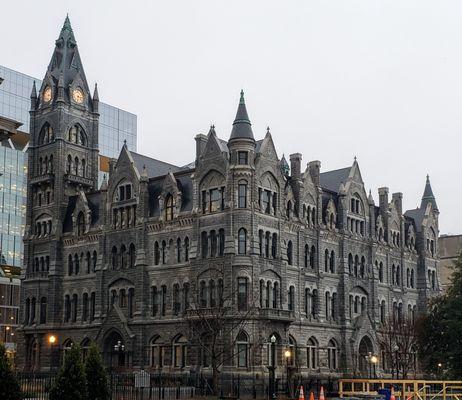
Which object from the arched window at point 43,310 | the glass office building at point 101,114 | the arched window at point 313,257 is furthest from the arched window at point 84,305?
the glass office building at point 101,114

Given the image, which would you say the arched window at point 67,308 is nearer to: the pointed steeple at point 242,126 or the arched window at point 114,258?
the arched window at point 114,258

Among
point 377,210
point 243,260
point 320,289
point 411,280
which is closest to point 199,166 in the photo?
point 243,260

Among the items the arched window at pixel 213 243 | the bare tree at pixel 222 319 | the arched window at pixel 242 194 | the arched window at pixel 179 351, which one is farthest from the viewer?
the arched window at pixel 179 351

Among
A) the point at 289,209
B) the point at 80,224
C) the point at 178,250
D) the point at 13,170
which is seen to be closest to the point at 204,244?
the point at 178,250

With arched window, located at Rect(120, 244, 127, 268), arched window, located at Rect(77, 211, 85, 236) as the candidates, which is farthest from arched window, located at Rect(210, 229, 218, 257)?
arched window, located at Rect(77, 211, 85, 236)

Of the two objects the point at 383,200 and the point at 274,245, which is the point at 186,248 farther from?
the point at 383,200

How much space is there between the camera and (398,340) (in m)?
86.6

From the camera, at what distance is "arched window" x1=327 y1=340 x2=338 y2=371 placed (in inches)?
3153

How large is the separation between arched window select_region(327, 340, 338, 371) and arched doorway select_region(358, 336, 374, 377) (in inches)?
132

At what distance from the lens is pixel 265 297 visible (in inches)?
2813

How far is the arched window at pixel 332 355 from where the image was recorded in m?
80.1

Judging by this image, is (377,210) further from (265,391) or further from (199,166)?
(265,391)

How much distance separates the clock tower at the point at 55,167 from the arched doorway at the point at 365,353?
3144 centimetres

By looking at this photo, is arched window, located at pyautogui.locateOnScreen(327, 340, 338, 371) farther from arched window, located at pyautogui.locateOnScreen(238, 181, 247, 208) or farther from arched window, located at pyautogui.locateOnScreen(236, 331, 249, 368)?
arched window, located at pyautogui.locateOnScreen(238, 181, 247, 208)
